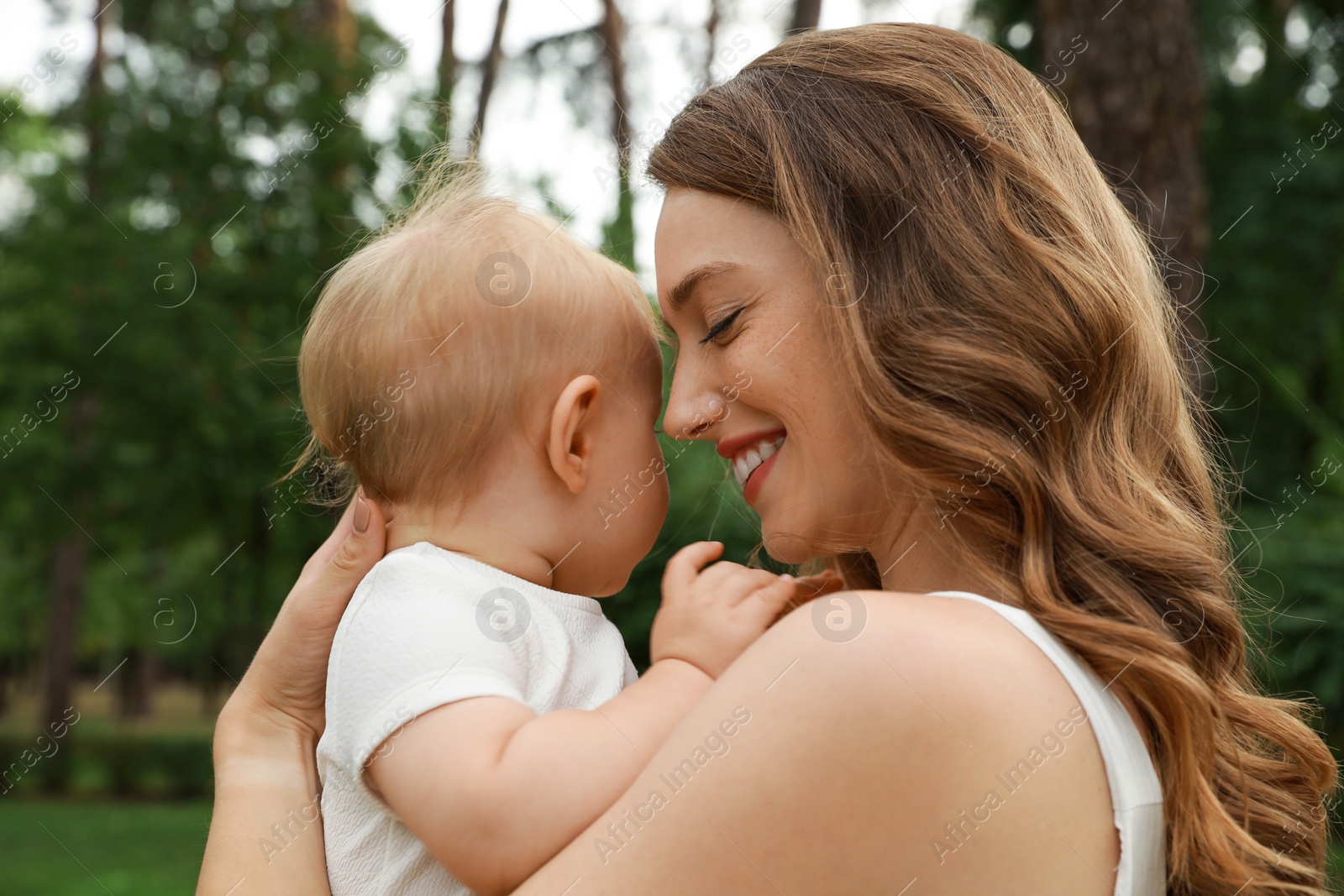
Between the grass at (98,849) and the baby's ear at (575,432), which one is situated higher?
the baby's ear at (575,432)

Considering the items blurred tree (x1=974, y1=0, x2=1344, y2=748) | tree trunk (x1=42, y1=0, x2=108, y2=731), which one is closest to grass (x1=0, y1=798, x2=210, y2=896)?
tree trunk (x1=42, y1=0, x2=108, y2=731)

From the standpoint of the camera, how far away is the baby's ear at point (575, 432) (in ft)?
5.58

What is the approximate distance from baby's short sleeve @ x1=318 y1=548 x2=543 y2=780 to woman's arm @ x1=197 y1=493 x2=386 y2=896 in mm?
220

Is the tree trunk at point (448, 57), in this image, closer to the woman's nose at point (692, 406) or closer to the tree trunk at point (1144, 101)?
the tree trunk at point (1144, 101)

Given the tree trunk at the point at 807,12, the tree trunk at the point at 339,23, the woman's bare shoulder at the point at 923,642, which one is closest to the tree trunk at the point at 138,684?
the tree trunk at the point at 339,23

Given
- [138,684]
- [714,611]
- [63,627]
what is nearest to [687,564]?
[714,611]

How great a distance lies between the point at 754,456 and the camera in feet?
5.92

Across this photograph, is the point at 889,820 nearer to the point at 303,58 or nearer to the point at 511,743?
the point at 511,743

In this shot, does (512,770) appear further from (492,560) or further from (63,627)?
(63,627)

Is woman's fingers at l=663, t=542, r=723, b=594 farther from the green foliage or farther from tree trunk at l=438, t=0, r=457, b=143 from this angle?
the green foliage

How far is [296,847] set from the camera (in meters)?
1.70

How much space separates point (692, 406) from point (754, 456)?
14cm

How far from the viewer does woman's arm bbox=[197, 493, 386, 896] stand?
170 cm

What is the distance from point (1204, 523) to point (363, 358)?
4.76ft
